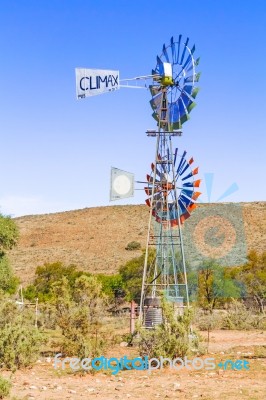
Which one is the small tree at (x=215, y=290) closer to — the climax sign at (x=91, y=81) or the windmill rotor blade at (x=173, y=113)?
the windmill rotor blade at (x=173, y=113)

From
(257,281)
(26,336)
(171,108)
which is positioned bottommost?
(26,336)

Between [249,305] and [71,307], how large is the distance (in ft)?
67.5

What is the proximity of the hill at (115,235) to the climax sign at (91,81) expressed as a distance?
28883mm

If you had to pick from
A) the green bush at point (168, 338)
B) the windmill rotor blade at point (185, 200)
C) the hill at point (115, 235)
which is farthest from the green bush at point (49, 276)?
the green bush at point (168, 338)

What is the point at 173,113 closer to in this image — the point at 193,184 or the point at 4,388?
the point at 193,184

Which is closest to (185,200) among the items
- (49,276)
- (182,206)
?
(182,206)

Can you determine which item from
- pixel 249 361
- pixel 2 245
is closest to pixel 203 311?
pixel 2 245

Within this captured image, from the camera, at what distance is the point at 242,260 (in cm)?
4819

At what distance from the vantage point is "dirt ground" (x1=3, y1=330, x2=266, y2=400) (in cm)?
1020

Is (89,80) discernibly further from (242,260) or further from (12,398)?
(242,260)

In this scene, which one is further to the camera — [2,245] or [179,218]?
[2,245]

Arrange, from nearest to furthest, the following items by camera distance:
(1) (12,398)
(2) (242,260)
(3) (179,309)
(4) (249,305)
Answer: (1) (12,398), (3) (179,309), (4) (249,305), (2) (242,260)

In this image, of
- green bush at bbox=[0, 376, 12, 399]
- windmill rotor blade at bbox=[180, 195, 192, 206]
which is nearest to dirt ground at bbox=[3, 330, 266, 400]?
green bush at bbox=[0, 376, 12, 399]

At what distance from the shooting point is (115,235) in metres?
72.2
